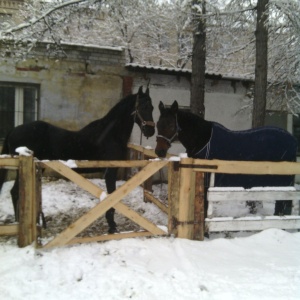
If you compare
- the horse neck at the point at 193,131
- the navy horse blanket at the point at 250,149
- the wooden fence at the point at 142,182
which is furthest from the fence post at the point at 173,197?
the horse neck at the point at 193,131

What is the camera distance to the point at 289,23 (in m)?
7.74

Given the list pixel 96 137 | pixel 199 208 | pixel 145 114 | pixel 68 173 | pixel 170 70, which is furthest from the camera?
pixel 170 70

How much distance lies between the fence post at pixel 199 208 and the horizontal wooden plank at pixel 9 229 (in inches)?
89.8

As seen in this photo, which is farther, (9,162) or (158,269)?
(9,162)

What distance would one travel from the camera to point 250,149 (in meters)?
4.89

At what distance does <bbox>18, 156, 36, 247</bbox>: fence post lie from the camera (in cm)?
345

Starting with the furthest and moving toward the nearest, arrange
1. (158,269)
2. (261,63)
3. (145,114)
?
(261,63) → (145,114) → (158,269)

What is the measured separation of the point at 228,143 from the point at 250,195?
3.20 ft

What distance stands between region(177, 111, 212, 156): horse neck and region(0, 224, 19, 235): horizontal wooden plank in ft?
9.38

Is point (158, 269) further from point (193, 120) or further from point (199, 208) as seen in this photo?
point (193, 120)

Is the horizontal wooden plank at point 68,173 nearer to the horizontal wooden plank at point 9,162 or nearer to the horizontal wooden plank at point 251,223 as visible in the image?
the horizontal wooden plank at point 9,162

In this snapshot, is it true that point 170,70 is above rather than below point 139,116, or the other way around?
above

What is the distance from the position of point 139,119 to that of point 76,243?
217cm

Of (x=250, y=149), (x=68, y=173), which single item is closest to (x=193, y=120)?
(x=250, y=149)
